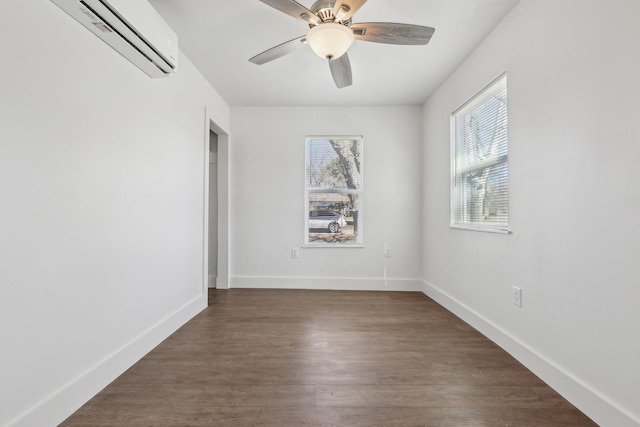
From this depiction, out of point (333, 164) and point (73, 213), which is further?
point (333, 164)

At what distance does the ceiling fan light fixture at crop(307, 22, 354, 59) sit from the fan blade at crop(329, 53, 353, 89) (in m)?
0.24

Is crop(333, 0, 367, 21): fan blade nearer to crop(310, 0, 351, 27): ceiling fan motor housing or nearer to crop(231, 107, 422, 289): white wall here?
crop(310, 0, 351, 27): ceiling fan motor housing

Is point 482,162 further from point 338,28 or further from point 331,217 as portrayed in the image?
point 331,217

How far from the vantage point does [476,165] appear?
2711 mm

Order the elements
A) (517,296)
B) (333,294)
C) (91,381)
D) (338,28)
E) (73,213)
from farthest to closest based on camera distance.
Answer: (333,294) → (517,296) → (338,28) → (91,381) → (73,213)

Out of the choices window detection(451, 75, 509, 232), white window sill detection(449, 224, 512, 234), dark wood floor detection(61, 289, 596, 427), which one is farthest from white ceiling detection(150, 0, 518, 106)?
dark wood floor detection(61, 289, 596, 427)

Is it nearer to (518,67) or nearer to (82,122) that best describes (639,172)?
(518,67)

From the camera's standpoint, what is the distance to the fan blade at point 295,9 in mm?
1655

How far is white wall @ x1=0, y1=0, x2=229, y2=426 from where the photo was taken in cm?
123

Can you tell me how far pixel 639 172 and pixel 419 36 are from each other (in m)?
1.33

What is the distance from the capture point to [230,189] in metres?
4.02

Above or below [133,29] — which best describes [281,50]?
above

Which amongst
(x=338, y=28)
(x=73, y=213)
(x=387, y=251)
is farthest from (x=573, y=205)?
(x=73, y=213)

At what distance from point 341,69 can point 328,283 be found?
263 centimetres
